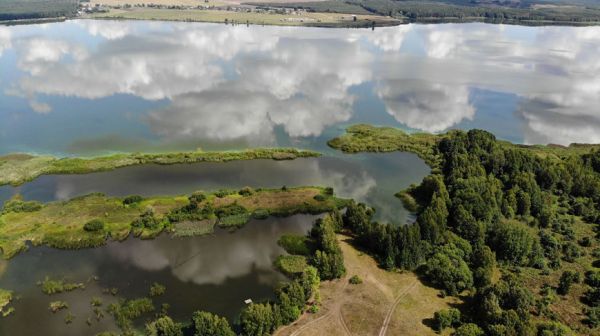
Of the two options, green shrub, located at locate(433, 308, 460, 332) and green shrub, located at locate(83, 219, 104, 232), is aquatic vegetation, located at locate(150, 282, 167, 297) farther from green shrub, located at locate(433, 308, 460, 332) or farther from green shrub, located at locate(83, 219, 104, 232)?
green shrub, located at locate(433, 308, 460, 332)

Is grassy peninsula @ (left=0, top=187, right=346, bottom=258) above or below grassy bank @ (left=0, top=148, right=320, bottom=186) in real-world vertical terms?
below

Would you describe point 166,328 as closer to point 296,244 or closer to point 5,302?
point 5,302

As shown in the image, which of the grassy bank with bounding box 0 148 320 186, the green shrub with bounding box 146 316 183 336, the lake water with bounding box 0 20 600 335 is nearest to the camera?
the green shrub with bounding box 146 316 183 336

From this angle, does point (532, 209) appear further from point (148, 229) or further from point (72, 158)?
point (72, 158)

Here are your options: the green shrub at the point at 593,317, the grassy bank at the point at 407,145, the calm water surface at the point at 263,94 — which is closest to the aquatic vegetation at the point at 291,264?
the green shrub at the point at 593,317

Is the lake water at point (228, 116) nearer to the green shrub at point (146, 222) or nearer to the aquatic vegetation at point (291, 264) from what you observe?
the aquatic vegetation at point (291, 264)

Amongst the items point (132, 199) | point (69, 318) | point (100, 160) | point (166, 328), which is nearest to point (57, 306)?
point (69, 318)

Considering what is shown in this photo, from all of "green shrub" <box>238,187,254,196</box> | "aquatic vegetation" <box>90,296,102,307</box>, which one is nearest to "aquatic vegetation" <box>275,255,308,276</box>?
"green shrub" <box>238,187,254,196</box>
